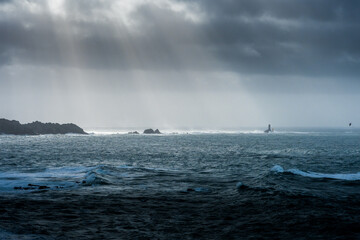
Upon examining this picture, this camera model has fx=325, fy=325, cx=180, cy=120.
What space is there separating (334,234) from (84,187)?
73.6 ft

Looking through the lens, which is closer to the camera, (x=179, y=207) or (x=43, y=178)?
(x=179, y=207)

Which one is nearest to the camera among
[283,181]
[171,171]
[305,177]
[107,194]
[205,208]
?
[205,208]

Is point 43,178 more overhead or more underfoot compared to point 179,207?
more overhead

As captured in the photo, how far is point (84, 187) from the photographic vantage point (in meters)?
31.7

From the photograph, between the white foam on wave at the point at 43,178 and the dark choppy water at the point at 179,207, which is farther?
the white foam on wave at the point at 43,178

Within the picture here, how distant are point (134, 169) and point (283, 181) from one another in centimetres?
2082

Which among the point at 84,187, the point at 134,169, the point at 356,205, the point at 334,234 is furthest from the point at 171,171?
the point at 334,234

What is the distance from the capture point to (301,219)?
21.0 meters

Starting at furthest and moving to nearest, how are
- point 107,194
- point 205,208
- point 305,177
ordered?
point 305,177 → point 107,194 → point 205,208

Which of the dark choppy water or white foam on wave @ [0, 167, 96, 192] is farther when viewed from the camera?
white foam on wave @ [0, 167, 96, 192]

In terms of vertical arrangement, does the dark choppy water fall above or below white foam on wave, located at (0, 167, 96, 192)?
below

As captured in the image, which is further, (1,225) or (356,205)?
(356,205)

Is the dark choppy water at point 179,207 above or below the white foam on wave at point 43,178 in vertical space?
below

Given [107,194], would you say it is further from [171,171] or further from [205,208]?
[171,171]
